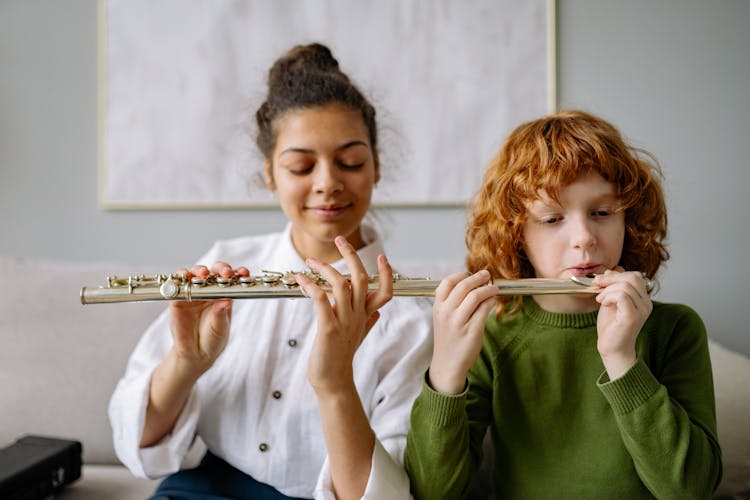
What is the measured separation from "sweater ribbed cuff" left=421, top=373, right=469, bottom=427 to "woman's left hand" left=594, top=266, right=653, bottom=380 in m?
0.24

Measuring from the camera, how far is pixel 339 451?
1026mm

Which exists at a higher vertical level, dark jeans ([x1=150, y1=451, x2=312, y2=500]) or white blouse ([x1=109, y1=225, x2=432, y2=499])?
white blouse ([x1=109, y1=225, x2=432, y2=499])

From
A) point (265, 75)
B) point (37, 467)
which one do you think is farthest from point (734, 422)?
point (265, 75)

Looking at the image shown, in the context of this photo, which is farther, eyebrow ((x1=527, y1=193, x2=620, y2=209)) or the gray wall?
the gray wall

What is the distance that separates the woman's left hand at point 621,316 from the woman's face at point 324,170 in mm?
521

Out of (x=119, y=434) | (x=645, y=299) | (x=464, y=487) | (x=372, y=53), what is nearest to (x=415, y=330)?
(x=464, y=487)

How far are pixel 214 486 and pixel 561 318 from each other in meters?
0.78

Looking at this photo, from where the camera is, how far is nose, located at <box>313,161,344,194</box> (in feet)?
4.00

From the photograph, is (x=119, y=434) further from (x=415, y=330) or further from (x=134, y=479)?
(x=415, y=330)

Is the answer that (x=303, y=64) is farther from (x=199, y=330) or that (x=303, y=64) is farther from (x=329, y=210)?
(x=199, y=330)

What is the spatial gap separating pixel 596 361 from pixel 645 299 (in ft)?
0.65

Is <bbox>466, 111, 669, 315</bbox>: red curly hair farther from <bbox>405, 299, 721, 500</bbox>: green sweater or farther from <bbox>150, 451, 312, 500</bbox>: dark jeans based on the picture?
<bbox>150, 451, 312, 500</bbox>: dark jeans

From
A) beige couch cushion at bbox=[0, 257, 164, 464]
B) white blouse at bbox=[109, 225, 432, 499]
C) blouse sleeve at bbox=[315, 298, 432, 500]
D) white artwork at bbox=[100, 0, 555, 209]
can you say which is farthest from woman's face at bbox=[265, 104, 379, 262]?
white artwork at bbox=[100, 0, 555, 209]

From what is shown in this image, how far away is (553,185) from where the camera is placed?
1025mm
